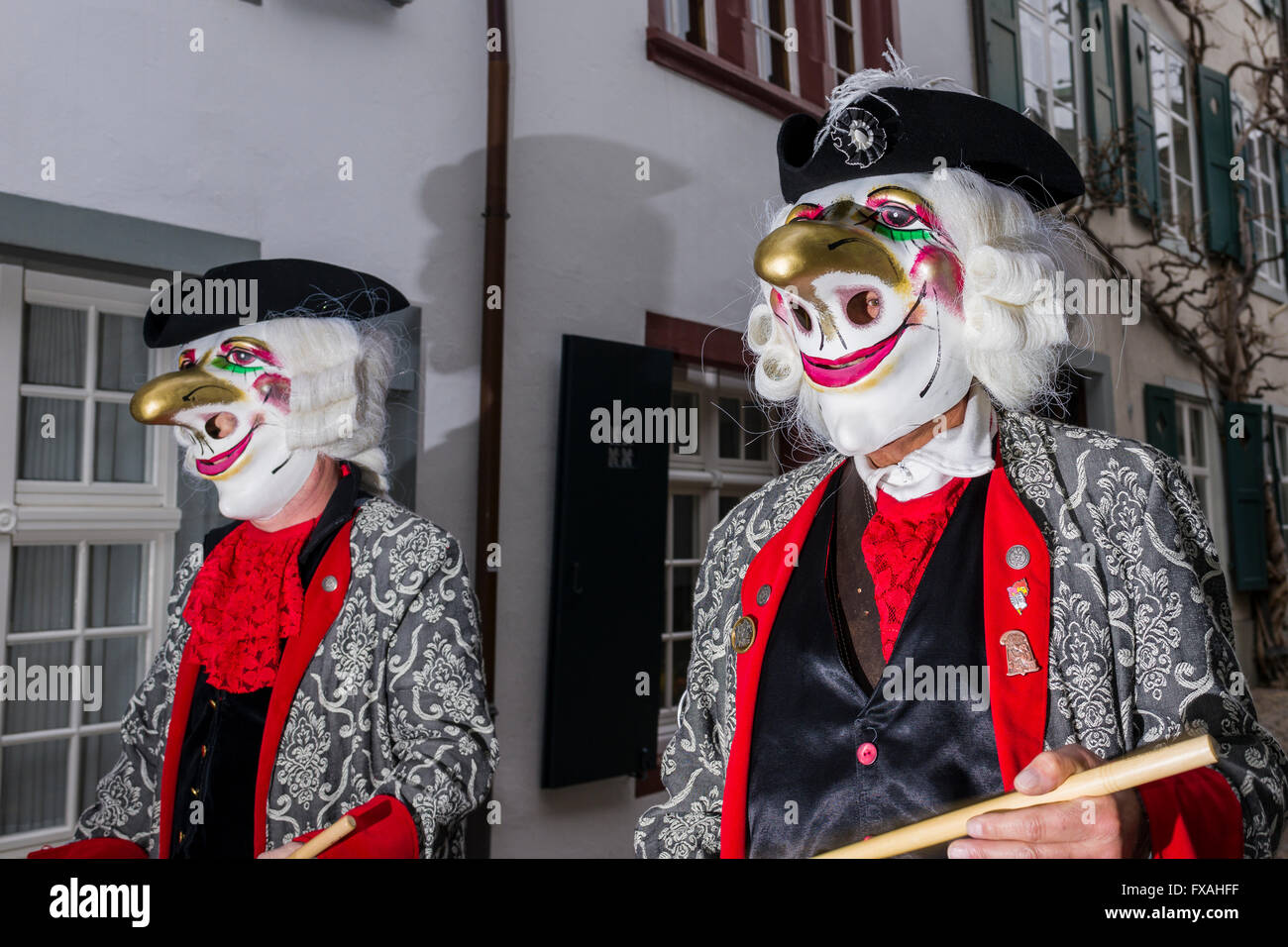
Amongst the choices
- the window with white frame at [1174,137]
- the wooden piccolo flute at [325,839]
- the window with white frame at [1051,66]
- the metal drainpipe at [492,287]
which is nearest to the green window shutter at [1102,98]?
the window with white frame at [1051,66]

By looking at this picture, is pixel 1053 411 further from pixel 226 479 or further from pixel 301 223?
pixel 301 223

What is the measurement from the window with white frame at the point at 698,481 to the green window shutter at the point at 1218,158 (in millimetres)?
1194

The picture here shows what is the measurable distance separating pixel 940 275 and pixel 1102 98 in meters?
1.87

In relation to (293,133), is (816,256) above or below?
below

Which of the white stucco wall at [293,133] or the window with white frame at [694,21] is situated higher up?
the window with white frame at [694,21]

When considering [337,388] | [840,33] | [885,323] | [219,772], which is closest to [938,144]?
[885,323]

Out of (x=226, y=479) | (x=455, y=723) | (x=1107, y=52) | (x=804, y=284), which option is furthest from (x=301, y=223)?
(x=1107, y=52)

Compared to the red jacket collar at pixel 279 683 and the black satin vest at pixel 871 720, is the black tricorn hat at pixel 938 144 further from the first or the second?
the red jacket collar at pixel 279 683

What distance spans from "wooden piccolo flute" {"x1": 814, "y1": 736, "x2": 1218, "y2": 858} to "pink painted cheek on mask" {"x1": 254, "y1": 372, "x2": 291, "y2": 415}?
2.59 ft

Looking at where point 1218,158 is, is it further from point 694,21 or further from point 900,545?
point 900,545

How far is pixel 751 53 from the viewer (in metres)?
1.95

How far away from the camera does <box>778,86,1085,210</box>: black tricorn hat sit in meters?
0.90

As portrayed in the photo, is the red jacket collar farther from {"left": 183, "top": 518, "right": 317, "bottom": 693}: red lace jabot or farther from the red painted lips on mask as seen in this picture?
the red painted lips on mask

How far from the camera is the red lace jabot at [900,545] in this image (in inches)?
33.9
